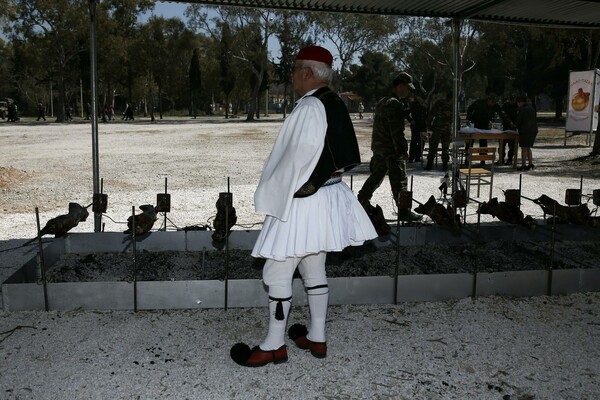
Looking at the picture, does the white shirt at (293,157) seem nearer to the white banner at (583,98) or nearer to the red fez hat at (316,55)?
the red fez hat at (316,55)

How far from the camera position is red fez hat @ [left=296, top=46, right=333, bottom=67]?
11.0 feet

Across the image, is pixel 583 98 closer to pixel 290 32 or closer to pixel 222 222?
pixel 222 222

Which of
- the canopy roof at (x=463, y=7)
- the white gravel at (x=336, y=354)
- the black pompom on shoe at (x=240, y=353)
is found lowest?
the white gravel at (x=336, y=354)

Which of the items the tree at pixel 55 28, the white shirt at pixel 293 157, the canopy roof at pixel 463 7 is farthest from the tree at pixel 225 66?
the white shirt at pixel 293 157

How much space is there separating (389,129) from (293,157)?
4439 millimetres

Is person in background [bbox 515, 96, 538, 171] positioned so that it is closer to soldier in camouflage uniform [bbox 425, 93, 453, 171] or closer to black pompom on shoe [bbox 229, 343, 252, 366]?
soldier in camouflage uniform [bbox 425, 93, 453, 171]

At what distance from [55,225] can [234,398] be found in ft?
8.74

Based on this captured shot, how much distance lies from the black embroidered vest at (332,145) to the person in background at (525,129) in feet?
38.7

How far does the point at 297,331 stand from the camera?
398 cm

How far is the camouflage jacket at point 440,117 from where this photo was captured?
12.8 m

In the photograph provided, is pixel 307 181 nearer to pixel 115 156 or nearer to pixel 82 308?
→ pixel 82 308

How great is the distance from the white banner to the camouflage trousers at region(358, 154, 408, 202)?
1234cm

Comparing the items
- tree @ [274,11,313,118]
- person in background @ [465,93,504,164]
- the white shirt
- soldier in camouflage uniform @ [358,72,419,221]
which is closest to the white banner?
person in background @ [465,93,504,164]

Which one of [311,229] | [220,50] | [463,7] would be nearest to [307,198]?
[311,229]
